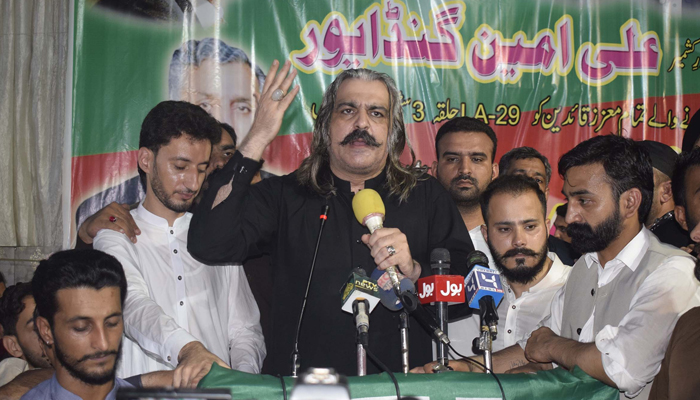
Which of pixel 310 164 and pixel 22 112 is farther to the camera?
pixel 22 112

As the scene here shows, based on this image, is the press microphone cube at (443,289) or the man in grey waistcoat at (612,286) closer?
the press microphone cube at (443,289)

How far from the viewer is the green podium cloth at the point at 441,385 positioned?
2025mm

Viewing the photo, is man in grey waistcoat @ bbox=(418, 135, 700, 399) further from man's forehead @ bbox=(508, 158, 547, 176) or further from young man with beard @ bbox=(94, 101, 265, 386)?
man's forehead @ bbox=(508, 158, 547, 176)

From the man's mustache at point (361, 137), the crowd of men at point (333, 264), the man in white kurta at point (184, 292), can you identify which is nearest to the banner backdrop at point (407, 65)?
the crowd of men at point (333, 264)

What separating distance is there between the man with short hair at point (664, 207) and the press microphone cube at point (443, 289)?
194cm

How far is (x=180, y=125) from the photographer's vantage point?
3441 mm

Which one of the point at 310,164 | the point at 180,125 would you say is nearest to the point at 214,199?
the point at 310,164

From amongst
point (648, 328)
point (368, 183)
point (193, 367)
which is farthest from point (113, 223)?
point (648, 328)

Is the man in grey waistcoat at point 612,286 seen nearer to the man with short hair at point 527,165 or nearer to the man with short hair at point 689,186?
the man with short hair at point 689,186

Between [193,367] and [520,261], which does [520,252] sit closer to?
[520,261]

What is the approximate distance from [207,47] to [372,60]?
128 cm

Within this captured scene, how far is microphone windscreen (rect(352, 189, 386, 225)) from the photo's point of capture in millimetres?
2463

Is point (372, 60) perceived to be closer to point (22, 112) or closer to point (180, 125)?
point (180, 125)

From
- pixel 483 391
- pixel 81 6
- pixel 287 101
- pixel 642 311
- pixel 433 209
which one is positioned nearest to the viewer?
pixel 483 391
